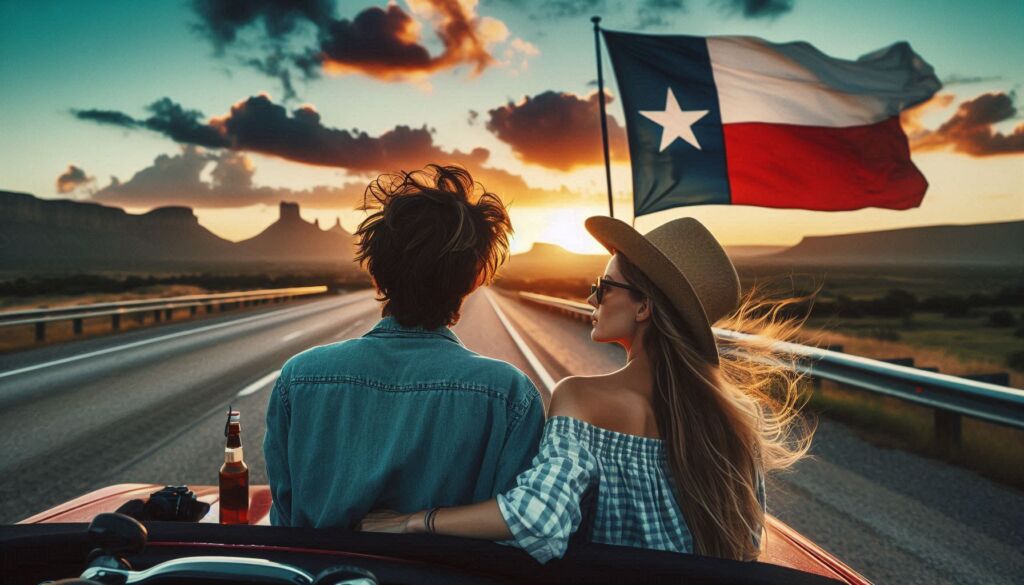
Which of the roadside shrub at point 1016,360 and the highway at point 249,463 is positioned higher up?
the highway at point 249,463

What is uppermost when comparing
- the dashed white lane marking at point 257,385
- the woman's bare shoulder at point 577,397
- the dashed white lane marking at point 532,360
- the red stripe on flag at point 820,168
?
the red stripe on flag at point 820,168

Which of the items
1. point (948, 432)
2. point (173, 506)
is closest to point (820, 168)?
point (948, 432)

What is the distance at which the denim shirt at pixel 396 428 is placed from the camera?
5.91 feet

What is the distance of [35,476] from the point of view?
5449 mm

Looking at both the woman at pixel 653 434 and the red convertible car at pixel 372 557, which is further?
the woman at pixel 653 434

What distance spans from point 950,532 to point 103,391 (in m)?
9.40

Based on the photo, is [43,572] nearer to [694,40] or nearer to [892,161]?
[694,40]

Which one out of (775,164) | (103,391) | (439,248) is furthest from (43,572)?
(103,391)

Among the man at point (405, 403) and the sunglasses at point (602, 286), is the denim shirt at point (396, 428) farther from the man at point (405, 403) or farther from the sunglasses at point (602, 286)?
the sunglasses at point (602, 286)

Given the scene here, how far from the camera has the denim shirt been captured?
1803 mm

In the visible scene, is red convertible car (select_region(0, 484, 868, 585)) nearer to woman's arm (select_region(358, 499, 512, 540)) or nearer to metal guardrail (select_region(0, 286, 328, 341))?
woman's arm (select_region(358, 499, 512, 540))

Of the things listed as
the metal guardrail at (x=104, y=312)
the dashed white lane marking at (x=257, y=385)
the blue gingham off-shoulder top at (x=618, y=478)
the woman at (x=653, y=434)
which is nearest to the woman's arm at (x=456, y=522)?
the woman at (x=653, y=434)

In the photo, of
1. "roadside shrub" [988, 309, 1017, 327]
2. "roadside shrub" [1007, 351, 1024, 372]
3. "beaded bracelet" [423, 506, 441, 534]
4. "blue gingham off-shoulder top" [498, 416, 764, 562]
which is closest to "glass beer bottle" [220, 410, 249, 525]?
"beaded bracelet" [423, 506, 441, 534]

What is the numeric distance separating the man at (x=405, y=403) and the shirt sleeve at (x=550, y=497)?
16cm
